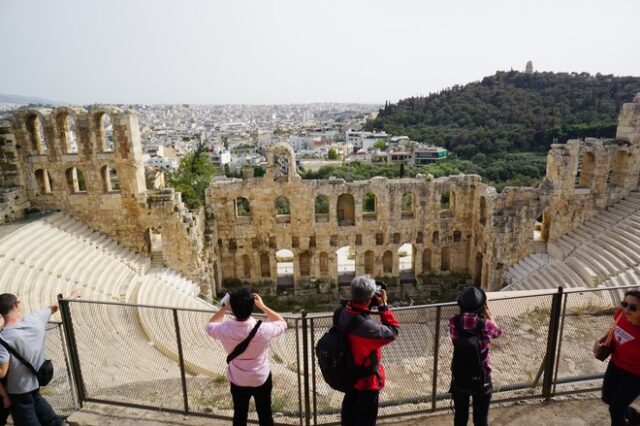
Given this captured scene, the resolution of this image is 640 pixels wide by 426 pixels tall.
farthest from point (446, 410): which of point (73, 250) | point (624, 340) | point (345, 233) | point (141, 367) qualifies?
point (345, 233)

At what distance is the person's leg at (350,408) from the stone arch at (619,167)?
22.1m

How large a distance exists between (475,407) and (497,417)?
1.10 metres

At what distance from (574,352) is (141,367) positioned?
831cm

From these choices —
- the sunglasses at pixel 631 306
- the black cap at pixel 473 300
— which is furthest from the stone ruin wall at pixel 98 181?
the sunglasses at pixel 631 306

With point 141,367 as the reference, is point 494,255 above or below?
below

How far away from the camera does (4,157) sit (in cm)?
1814

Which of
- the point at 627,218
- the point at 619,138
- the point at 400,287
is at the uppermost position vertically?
the point at 619,138

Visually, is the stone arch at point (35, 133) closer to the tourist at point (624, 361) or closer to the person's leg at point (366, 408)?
the person's leg at point (366, 408)

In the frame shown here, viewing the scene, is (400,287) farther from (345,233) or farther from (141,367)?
(141,367)

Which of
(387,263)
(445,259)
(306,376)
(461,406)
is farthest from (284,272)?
(461,406)

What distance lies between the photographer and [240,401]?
5219 mm

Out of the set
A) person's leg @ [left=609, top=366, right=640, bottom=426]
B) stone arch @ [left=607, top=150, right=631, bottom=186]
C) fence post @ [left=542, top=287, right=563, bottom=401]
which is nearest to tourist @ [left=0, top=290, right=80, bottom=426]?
fence post @ [left=542, top=287, right=563, bottom=401]

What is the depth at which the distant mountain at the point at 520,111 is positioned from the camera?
170 feet

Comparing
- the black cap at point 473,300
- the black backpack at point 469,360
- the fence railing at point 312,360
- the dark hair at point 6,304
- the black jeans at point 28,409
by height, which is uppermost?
the dark hair at point 6,304
